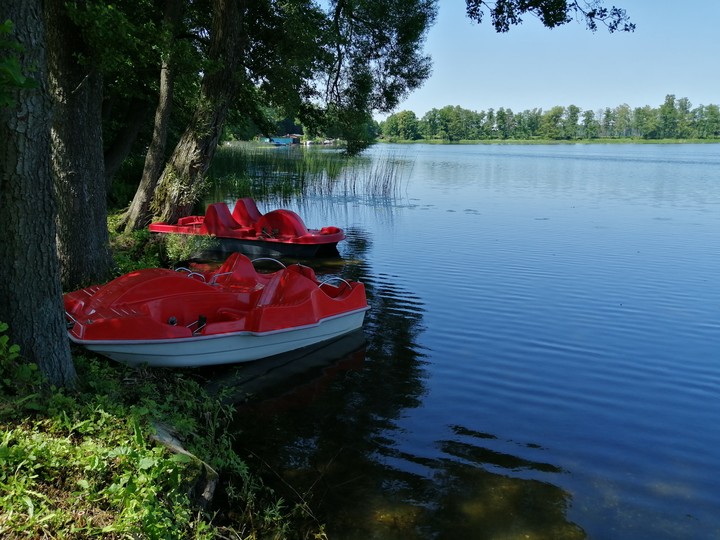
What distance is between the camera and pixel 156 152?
39.0 ft

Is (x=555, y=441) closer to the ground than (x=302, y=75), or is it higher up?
closer to the ground

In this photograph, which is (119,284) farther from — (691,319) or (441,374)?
(691,319)

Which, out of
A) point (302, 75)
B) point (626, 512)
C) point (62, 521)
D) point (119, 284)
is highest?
point (302, 75)

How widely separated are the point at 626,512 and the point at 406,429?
6.02 feet

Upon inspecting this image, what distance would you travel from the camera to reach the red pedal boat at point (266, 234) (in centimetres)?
1206

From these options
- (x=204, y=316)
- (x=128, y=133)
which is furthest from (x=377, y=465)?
(x=128, y=133)

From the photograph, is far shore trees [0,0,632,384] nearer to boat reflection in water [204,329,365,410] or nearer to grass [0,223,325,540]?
grass [0,223,325,540]

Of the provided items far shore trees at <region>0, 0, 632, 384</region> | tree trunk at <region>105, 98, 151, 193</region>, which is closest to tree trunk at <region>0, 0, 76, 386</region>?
far shore trees at <region>0, 0, 632, 384</region>

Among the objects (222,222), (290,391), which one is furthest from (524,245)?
(290,391)

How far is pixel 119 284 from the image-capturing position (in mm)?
6066

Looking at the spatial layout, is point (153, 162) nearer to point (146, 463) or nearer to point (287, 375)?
point (287, 375)

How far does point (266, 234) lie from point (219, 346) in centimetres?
641

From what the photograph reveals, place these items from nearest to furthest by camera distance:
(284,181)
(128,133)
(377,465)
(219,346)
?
(377,465), (219,346), (128,133), (284,181)

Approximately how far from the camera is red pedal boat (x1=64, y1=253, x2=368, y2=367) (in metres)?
5.41
